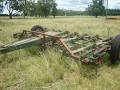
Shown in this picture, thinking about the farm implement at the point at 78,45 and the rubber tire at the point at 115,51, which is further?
the rubber tire at the point at 115,51

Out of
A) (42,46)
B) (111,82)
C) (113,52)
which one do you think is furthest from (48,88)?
(42,46)

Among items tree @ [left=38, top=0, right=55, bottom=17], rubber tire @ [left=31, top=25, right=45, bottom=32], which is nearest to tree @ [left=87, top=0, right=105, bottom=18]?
tree @ [left=38, top=0, right=55, bottom=17]

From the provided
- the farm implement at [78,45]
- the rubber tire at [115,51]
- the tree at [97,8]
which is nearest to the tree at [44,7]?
the tree at [97,8]

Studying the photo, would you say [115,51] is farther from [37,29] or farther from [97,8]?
[97,8]

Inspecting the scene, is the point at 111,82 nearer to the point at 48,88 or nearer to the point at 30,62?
the point at 48,88

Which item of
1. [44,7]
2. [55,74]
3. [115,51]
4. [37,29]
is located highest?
[44,7]

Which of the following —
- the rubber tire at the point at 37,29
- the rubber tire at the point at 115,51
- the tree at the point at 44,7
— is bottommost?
the rubber tire at the point at 115,51

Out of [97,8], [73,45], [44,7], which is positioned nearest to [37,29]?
[73,45]

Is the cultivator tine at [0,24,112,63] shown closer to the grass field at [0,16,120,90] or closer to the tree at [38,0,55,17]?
the grass field at [0,16,120,90]

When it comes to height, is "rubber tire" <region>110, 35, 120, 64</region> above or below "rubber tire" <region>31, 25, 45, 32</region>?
below

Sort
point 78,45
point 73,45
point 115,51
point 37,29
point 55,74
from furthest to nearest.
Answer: point 37,29 → point 78,45 → point 73,45 → point 115,51 → point 55,74

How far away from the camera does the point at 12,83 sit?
491 cm

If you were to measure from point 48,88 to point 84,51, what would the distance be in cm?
196

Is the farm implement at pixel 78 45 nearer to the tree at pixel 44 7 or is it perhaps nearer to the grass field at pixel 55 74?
the grass field at pixel 55 74
